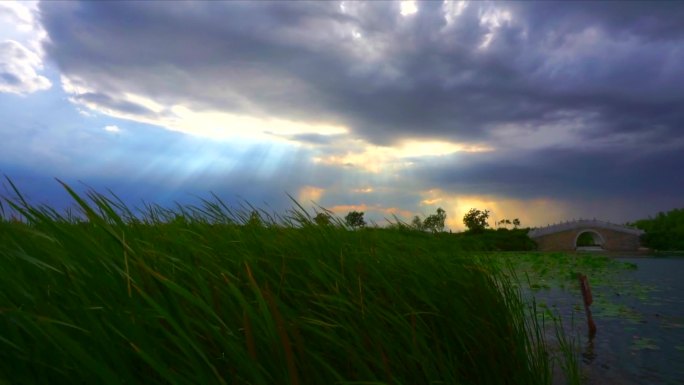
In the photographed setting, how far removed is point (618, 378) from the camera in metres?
5.85

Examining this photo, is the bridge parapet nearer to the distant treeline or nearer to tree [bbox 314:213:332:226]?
the distant treeline

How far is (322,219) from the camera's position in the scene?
187 inches

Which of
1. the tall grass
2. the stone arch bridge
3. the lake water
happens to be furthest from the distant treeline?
the tall grass

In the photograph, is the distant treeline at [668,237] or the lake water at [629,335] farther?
the distant treeline at [668,237]

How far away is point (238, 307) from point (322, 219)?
94.5 inches

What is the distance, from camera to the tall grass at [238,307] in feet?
5.53

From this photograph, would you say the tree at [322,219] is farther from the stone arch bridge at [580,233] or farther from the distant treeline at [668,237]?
the distant treeline at [668,237]

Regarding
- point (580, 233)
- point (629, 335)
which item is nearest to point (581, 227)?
point (580, 233)

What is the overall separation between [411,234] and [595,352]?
3.76 meters

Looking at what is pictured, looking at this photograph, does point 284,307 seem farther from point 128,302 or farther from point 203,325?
point 128,302

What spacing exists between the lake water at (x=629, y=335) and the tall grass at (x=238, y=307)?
8.99ft

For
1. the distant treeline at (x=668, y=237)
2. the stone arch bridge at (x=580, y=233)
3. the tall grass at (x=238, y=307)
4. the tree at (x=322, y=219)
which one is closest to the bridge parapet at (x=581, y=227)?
Answer: the stone arch bridge at (x=580, y=233)

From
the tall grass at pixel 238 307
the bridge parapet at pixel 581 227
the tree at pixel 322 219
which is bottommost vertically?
the tall grass at pixel 238 307

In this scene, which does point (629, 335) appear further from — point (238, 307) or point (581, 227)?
point (581, 227)
